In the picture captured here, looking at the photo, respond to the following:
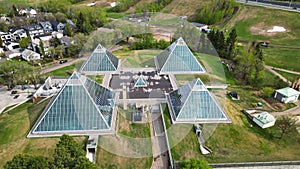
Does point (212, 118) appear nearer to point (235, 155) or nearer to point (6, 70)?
point (235, 155)

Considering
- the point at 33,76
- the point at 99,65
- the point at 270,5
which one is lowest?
the point at 33,76

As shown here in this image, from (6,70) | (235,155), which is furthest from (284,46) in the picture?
(6,70)

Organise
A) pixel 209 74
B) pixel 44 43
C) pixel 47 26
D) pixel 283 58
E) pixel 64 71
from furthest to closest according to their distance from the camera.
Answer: pixel 47 26
pixel 44 43
pixel 283 58
pixel 64 71
pixel 209 74

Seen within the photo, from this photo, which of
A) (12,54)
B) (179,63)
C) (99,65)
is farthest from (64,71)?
(179,63)

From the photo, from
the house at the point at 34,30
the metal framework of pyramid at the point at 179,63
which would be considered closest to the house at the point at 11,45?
the house at the point at 34,30

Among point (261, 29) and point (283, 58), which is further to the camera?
point (261, 29)

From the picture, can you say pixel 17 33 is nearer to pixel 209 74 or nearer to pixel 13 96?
Answer: pixel 13 96

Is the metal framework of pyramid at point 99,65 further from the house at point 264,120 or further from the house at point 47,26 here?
the house at point 47,26
